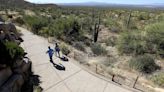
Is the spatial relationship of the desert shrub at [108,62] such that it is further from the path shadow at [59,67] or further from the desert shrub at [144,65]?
the path shadow at [59,67]

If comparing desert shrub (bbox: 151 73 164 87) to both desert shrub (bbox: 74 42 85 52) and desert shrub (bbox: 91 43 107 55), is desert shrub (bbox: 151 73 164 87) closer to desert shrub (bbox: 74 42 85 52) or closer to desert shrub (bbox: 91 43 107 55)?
desert shrub (bbox: 91 43 107 55)

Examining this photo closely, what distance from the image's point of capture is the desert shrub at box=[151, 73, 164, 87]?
14094 mm

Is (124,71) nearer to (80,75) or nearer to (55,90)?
(80,75)

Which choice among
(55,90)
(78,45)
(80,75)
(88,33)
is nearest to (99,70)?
(80,75)

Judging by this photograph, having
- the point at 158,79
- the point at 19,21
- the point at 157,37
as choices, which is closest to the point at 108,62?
the point at 158,79

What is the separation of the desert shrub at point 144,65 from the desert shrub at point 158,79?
1.26 m

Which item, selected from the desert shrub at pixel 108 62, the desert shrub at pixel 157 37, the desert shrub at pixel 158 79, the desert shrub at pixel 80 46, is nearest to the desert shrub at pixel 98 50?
the desert shrub at pixel 80 46

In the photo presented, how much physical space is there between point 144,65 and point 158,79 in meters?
2.27

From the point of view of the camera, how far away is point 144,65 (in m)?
16.7

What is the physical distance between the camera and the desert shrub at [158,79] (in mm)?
14094

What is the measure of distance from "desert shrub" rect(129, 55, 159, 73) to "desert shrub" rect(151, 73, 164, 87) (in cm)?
126

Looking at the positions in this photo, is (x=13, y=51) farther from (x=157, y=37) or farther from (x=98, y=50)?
(x=157, y=37)

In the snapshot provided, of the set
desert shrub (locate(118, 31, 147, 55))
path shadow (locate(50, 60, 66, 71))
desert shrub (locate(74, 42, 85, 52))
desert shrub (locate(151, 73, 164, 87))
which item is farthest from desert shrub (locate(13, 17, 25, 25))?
desert shrub (locate(151, 73, 164, 87))

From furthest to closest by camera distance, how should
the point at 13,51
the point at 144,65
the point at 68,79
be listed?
the point at 144,65 → the point at 68,79 → the point at 13,51
